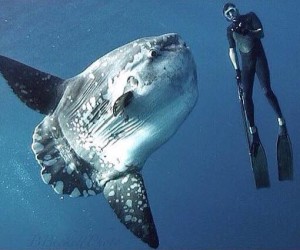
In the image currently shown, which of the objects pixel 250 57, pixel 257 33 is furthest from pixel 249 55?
pixel 257 33

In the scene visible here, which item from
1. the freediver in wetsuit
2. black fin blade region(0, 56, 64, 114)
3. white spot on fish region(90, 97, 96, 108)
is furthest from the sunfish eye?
the freediver in wetsuit

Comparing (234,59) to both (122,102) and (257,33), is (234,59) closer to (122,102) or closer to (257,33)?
(257,33)

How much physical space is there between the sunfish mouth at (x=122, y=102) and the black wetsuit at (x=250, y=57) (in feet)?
10.2

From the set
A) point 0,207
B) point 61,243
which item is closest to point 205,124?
point 61,243

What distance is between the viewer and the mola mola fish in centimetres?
392

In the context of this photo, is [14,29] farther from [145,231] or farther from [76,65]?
[145,231]

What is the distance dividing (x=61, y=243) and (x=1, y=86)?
75.1ft

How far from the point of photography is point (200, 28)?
27.4m

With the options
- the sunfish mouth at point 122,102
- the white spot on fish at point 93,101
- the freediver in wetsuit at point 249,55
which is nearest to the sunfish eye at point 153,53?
the sunfish mouth at point 122,102

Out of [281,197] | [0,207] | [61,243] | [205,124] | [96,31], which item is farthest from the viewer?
[0,207]

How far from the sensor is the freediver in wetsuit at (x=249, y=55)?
6547mm

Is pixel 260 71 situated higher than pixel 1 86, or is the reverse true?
pixel 260 71

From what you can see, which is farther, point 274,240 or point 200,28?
point 200,28

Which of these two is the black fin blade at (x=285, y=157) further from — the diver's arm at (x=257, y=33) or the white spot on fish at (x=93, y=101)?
the white spot on fish at (x=93, y=101)
